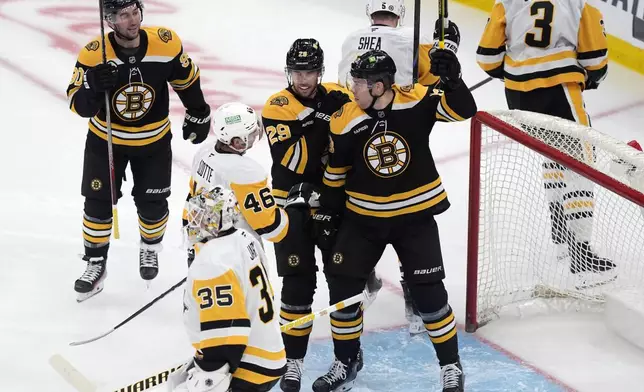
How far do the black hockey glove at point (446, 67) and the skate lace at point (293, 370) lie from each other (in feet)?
3.41

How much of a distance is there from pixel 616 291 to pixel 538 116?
2.23ft

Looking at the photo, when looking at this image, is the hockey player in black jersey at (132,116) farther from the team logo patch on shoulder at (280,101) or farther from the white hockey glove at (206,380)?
the white hockey glove at (206,380)

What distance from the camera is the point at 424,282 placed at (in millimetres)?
3598

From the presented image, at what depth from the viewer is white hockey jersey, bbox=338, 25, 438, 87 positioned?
13.5 ft

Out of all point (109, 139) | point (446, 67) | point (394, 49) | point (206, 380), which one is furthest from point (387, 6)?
point (206, 380)

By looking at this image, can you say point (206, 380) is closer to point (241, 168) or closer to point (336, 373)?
point (241, 168)

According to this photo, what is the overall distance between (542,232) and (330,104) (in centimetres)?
104

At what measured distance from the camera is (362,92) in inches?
138

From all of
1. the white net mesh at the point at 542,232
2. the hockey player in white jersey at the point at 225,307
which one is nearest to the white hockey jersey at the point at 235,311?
the hockey player in white jersey at the point at 225,307

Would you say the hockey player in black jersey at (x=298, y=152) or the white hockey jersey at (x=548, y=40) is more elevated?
the white hockey jersey at (x=548, y=40)

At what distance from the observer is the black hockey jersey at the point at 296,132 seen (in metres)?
3.66

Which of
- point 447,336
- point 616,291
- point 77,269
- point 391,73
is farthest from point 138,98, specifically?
point 616,291

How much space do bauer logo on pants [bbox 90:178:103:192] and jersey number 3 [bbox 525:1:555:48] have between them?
5.80 feet

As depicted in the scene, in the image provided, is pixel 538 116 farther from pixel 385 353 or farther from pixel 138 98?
pixel 138 98
